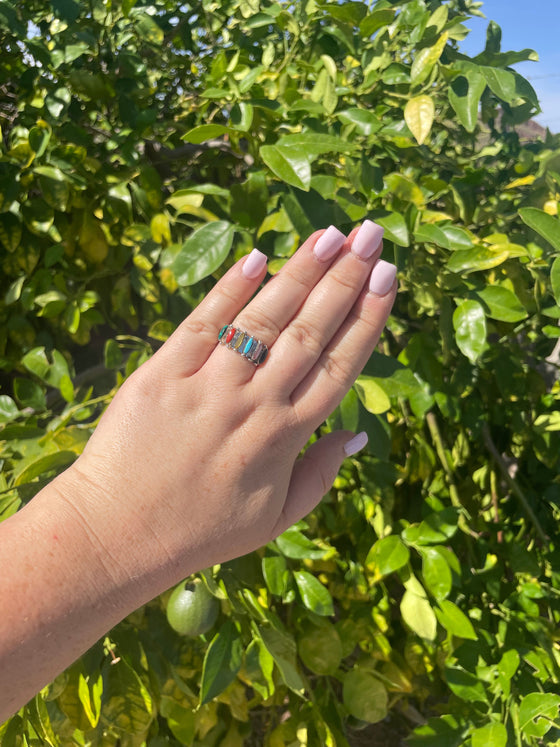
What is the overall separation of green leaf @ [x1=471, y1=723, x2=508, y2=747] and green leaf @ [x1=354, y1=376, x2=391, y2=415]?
51cm

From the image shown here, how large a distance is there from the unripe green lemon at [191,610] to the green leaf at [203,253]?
1.37ft

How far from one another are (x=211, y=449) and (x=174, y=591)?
35 cm

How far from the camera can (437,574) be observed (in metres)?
0.93

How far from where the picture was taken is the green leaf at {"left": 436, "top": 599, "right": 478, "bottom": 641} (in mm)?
924

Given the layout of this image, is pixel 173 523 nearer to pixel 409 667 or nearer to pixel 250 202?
pixel 250 202

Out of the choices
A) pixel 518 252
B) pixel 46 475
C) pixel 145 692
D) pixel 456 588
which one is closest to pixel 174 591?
pixel 145 692

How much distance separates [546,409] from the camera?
3.92 ft

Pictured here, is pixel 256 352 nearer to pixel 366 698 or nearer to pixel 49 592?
pixel 49 592

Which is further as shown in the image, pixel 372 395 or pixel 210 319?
pixel 372 395

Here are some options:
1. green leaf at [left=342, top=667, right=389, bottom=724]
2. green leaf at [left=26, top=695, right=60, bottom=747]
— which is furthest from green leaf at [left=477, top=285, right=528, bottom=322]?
green leaf at [left=26, top=695, right=60, bottom=747]

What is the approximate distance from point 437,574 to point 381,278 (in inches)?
20.0

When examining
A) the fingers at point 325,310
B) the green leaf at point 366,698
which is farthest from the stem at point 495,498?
the fingers at point 325,310

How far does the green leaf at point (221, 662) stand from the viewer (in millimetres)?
Result: 802

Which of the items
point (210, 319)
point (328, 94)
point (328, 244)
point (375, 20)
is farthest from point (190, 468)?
point (375, 20)
